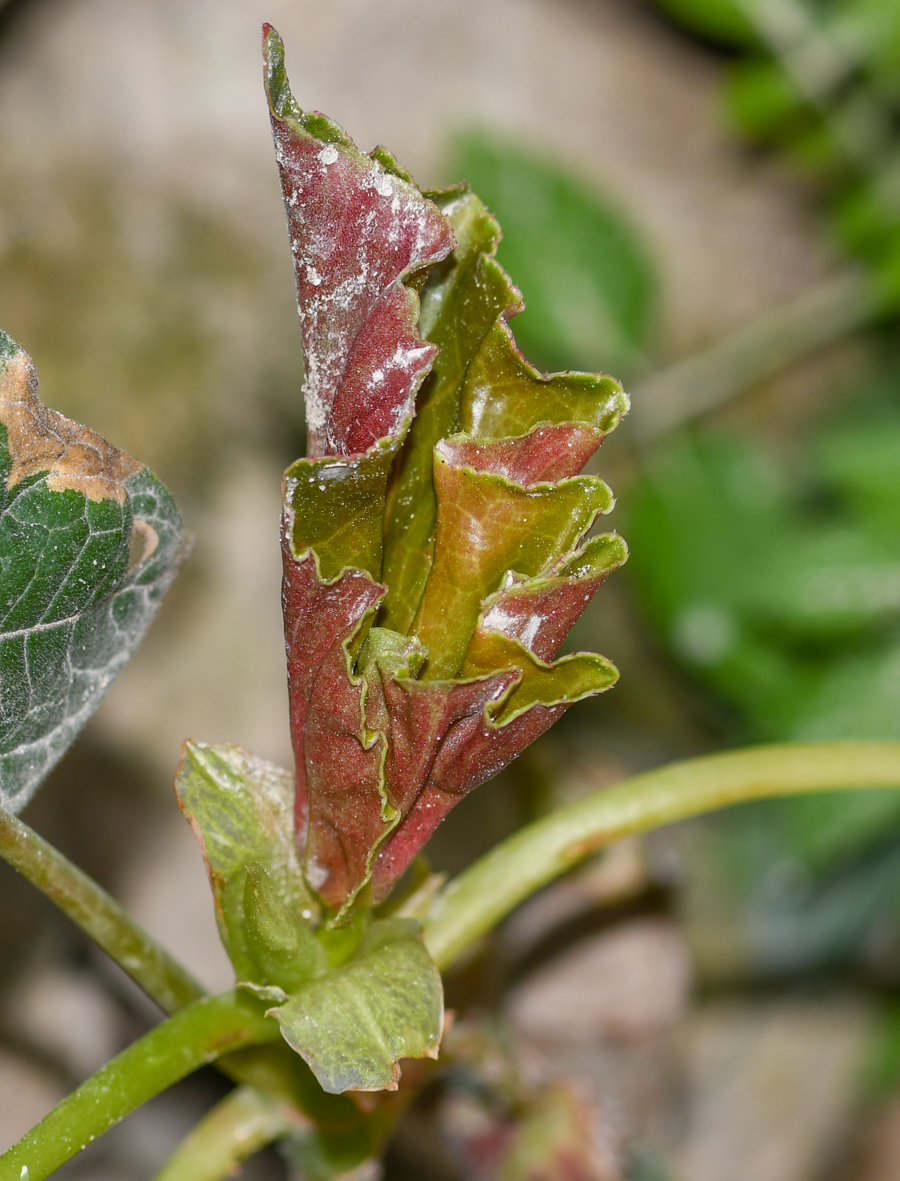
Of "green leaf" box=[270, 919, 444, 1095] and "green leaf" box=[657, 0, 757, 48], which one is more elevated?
"green leaf" box=[657, 0, 757, 48]

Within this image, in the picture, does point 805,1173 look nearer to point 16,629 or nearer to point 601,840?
point 601,840

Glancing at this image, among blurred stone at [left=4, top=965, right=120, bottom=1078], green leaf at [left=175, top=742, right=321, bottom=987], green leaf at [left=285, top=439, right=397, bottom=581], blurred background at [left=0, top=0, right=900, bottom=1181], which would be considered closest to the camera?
green leaf at [left=285, top=439, right=397, bottom=581]

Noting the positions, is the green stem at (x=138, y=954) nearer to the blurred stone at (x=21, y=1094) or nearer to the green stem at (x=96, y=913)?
the green stem at (x=96, y=913)

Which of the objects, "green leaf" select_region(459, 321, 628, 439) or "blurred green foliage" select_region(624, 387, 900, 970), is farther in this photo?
"blurred green foliage" select_region(624, 387, 900, 970)

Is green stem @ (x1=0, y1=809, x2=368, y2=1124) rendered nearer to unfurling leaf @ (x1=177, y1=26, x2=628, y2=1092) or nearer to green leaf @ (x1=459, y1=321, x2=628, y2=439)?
unfurling leaf @ (x1=177, y1=26, x2=628, y2=1092)

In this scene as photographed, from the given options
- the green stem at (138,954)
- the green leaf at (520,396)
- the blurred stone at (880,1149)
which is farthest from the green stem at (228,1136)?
the blurred stone at (880,1149)


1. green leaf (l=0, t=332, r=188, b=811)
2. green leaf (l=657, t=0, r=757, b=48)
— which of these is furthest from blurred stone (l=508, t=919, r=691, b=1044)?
green leaf (l=657, t=0, r=757, b=48)

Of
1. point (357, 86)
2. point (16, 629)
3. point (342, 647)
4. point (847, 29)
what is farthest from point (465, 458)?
point (847, 29)

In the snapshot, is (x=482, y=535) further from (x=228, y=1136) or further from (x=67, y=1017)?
(x=67, y=1017)
